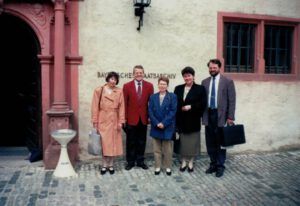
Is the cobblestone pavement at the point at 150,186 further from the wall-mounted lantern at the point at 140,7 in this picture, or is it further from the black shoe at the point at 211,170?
the wall-mounted lantern at the point at 140,7

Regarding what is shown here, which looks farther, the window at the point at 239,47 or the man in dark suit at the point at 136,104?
the window at the point at 239,47

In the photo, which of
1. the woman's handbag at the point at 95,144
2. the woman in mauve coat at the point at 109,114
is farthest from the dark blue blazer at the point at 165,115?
the woman's handbag at the point at 95,144

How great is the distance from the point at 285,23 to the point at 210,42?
6.46 feet

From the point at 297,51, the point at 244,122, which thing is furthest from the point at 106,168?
the point at 297,51

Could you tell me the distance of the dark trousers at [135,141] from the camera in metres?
7.11

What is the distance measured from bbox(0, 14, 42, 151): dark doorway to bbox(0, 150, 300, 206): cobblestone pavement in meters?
1.13

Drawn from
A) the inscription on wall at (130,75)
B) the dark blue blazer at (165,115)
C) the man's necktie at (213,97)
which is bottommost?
the dark blue blazer at (165,115)

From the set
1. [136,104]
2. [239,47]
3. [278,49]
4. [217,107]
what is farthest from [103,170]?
[278,49]

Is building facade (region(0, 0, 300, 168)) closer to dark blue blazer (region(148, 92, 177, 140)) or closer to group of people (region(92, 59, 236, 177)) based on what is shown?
group of people (region(92, 59, 236, 177))

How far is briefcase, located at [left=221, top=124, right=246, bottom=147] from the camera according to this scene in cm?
661

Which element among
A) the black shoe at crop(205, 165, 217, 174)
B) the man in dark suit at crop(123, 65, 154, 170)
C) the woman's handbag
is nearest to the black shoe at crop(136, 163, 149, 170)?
the man in dark suit at crop(123, 65, 154, 170)

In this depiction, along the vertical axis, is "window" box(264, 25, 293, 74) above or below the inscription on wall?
above

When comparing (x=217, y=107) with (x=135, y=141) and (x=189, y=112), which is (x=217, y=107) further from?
(x=135, y=141)

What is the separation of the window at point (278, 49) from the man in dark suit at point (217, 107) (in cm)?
266
